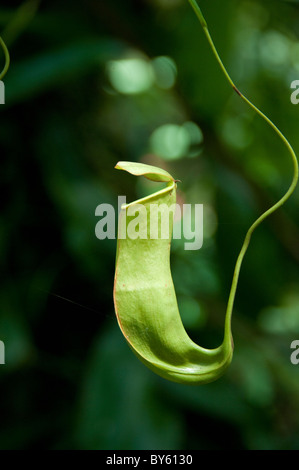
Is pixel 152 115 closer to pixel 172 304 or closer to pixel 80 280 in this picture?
pixel 80 280

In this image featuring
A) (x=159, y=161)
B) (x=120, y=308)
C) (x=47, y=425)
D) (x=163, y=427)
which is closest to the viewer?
(x=120, y=308)

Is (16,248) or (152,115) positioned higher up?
(152,115)

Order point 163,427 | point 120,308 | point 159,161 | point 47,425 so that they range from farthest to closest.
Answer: point 159,161 → point 47,425 → point 163,427 → point 120,308

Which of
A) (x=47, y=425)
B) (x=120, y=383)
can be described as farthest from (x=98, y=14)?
(x=47, y=425)

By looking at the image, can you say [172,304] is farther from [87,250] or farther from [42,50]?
[42,50]

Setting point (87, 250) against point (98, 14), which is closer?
point (87, 250)

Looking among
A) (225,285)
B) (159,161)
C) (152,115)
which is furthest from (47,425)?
(152,115)
